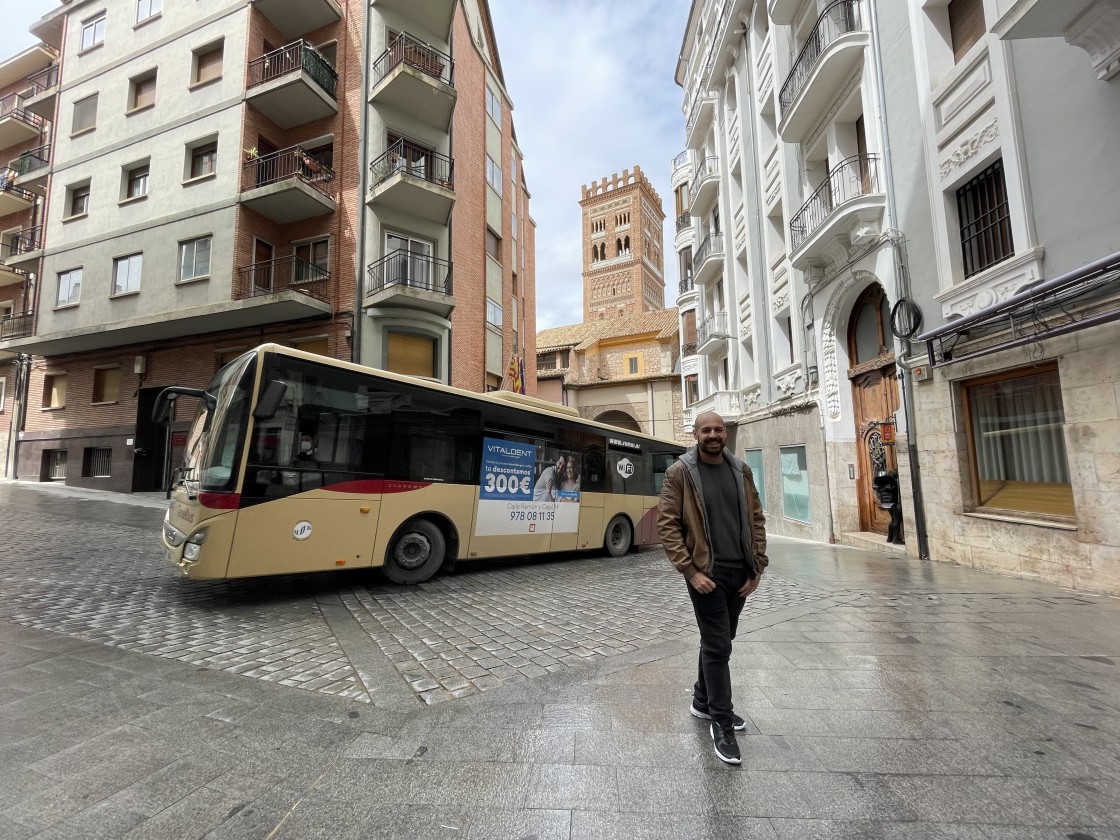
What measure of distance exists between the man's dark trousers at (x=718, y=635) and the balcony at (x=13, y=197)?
29320 millimetres

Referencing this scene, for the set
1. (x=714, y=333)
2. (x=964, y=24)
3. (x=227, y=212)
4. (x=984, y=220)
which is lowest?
(x=984, y=220)

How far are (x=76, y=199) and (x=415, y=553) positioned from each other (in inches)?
843

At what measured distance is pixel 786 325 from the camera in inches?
621

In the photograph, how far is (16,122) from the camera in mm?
20734

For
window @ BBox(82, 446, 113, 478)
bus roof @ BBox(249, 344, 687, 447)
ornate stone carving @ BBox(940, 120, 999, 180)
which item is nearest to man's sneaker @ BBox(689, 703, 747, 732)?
bus roof @ BBox(249, 344, 687, 447)

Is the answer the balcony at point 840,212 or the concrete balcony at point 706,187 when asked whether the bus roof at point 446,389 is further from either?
the concrete balcony at point 706,187

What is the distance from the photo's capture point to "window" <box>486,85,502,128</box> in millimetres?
22750

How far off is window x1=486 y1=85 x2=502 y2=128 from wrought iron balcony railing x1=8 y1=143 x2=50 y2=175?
17.2 m

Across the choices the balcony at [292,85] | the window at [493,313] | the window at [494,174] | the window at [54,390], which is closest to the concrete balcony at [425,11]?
the balcony at [292,85]

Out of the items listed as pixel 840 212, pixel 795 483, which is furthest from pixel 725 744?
pixel 795 483

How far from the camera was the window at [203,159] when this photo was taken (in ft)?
53.7

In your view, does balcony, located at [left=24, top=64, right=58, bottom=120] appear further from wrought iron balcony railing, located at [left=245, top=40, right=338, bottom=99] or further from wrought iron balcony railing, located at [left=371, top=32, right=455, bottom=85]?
wrought iron balcony railing, located at [left=371, top=32, right=455, bottom=85]

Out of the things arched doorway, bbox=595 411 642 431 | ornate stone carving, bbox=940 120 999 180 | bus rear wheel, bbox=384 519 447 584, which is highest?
ornate stone carving, bbox=940 120 999 180

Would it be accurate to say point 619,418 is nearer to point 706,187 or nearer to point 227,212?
point 706,187
